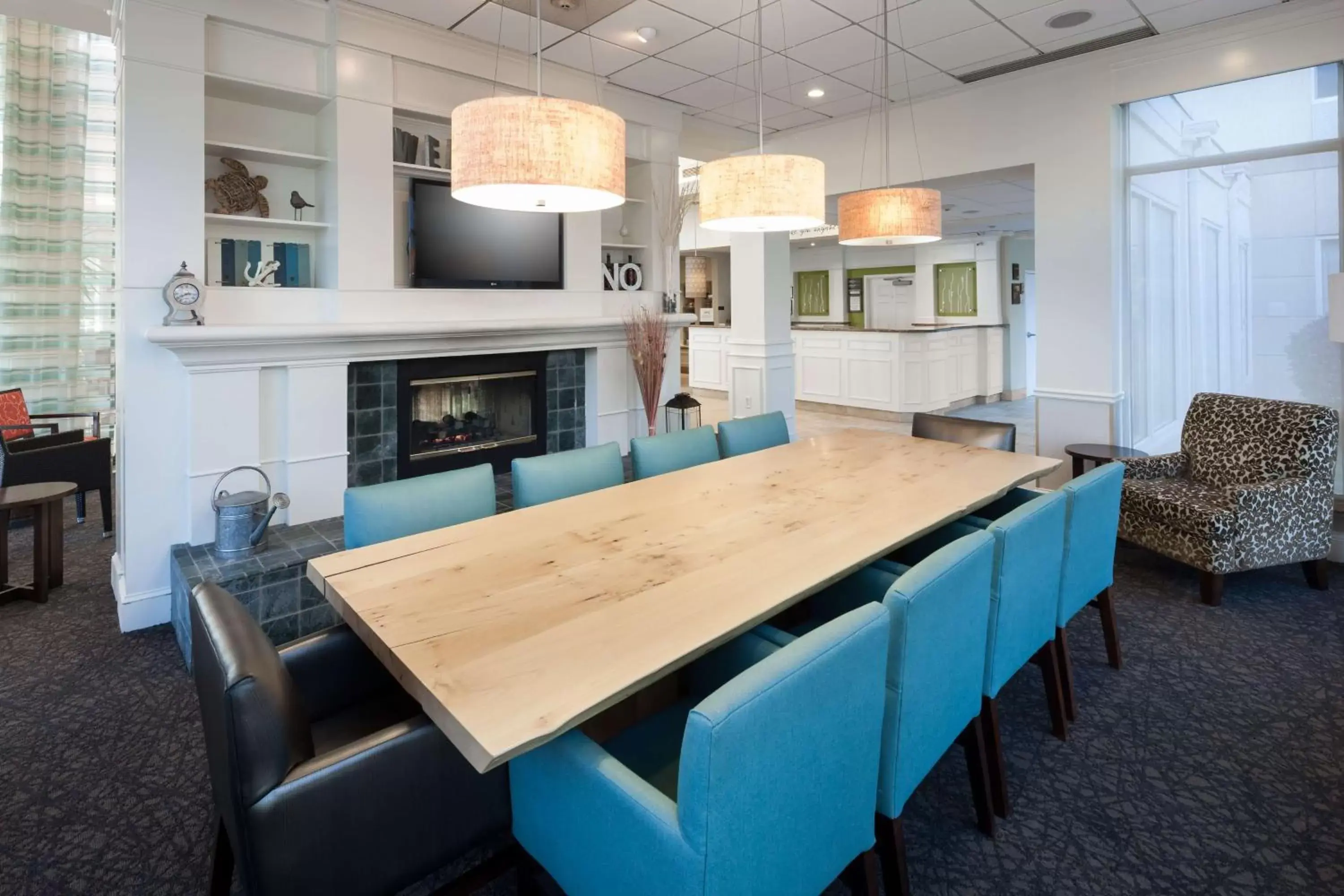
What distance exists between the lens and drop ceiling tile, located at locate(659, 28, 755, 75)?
13.1 ft

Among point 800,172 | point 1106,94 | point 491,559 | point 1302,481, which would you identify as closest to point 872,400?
point 1106,94

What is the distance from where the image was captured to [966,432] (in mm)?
3703

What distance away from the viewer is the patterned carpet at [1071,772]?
177 cm

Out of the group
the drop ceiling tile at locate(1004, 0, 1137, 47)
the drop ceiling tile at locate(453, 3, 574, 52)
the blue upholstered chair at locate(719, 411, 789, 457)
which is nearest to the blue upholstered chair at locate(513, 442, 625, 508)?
the blue upholstered chair at locate(719, 411, 789, 457)

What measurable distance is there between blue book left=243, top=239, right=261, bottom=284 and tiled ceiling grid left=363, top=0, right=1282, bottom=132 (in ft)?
4.39

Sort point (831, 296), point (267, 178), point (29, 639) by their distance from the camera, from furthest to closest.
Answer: point (831, 296) → point (267, 178) → point (29, 639)

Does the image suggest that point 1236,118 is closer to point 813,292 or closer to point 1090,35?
point 1090,35

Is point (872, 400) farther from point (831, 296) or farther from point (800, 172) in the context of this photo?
point (800, 172)

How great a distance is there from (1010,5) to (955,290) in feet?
25.1

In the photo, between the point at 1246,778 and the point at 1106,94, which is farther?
the point at 1106,94

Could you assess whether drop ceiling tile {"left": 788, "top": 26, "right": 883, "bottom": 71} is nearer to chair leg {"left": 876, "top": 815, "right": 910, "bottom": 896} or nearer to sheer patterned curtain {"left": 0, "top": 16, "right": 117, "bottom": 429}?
chair leg {"left": 876, "top": 815, "right": 910, "bottom": 896}

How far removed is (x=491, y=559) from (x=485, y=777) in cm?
56

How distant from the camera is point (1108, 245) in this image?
443 centimetres

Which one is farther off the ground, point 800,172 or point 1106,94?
point 1106,94
